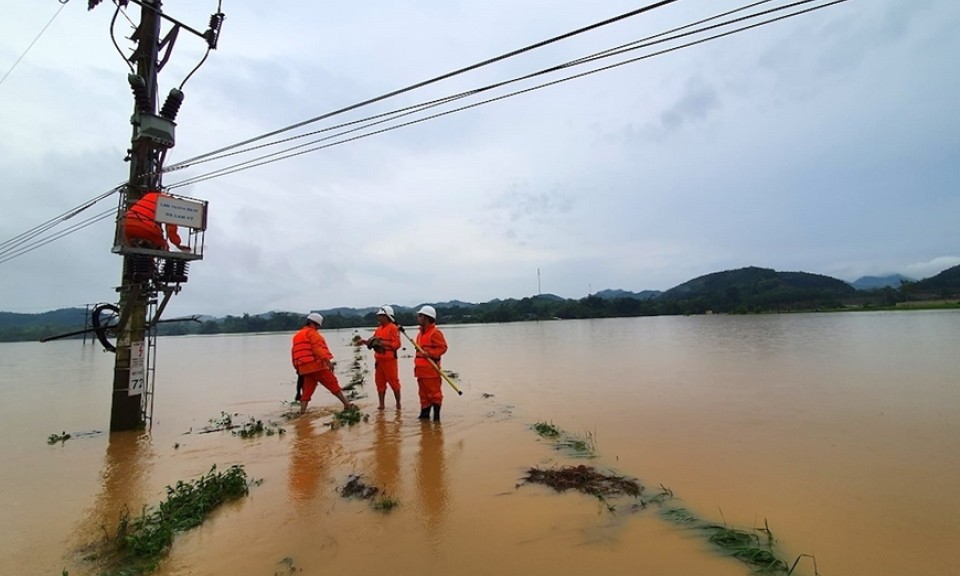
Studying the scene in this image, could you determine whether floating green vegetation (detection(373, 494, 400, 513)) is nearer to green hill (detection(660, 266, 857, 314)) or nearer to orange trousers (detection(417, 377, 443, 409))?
orange trousers (detection(417, 377, 443, 409))

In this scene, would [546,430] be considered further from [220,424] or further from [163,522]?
[220,424]

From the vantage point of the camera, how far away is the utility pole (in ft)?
28.6

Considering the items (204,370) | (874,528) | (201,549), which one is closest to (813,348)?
(874,528)

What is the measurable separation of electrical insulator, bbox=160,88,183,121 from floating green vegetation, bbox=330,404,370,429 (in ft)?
21.8

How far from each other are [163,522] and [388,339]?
5.47 metres

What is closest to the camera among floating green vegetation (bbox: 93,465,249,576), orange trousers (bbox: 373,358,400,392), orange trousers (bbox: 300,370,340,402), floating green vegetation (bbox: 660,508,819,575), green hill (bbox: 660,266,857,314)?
floating green vegetation (bbox: 660,508,819,575)

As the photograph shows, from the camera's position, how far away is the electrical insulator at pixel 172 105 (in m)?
9.08

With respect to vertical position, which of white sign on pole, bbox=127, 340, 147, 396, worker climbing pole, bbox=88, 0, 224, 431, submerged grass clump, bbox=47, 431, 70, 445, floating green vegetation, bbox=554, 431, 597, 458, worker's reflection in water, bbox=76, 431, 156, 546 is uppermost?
worker climbing pole, bbox=88, 0, 224, 431

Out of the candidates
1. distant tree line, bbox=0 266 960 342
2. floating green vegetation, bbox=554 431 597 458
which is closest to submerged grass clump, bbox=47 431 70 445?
floating green vegetation, bbox=554 431 597 458

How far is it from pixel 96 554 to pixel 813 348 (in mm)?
23696

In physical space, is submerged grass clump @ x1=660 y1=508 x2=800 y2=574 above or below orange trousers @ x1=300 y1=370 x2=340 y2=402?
below

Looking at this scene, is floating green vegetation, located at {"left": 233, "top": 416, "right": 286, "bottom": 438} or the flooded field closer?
the flooded field

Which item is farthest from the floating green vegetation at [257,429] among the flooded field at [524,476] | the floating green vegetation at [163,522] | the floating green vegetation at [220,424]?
the floating green vegetation at [163,522]

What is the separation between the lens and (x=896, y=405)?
29.8 ft
